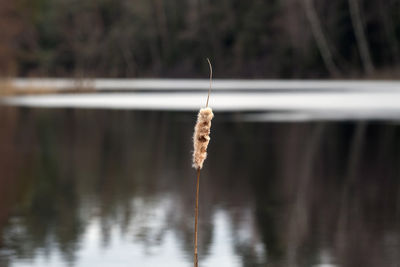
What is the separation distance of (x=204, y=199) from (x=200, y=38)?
253 ft

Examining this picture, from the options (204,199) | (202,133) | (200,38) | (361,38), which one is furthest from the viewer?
(200,38)

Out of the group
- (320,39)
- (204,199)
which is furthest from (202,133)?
(320,39)

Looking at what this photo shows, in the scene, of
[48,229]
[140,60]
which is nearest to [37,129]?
[48,229]

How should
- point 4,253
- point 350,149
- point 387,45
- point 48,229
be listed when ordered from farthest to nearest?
point 387,45 < point 350,149 < point 48,229 < point 4,253

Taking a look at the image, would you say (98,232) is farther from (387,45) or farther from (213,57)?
(213,57)

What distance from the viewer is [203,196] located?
478 inches

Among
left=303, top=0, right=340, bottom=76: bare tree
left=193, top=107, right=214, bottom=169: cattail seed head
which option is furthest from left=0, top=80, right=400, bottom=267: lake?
left=303, top=0, right=340, bottom=76: bare tree

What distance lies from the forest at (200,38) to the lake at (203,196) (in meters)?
33.5

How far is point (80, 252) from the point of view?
836 centimetres

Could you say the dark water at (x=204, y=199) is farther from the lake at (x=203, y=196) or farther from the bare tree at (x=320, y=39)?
the bare tree at (x=320, y=39)

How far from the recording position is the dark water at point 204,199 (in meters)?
8.38

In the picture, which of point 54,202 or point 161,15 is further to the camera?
point 161,15

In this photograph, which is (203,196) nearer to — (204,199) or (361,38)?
(204,199)

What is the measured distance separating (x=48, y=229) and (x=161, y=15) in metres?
86.3
